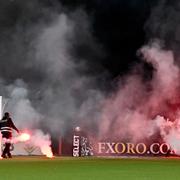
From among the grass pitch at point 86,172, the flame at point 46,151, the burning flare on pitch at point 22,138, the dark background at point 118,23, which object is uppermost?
the dark background at point 118,23

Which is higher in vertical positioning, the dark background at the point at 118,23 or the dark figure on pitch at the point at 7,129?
the dark background at the point at 118,23

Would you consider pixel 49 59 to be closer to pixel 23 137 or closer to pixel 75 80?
pixel 75 80

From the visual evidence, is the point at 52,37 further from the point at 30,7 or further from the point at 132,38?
the point at 132,38

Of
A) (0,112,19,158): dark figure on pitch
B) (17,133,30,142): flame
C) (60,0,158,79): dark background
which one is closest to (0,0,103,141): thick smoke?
(60,0,158,79): dark background

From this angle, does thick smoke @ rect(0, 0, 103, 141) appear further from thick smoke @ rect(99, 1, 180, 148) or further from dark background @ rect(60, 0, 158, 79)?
thick smoke @ rect(99, 1, 180, 148)

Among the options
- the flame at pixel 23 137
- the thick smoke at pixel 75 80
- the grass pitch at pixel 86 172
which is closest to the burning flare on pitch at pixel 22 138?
the flame at pixel 23 137

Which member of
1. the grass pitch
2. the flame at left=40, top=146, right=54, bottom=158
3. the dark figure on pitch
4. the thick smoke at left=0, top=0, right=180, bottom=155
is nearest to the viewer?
the grass pitch

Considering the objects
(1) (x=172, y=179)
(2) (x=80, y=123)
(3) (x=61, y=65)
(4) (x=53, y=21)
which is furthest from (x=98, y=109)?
(1) (x=172, y=179)

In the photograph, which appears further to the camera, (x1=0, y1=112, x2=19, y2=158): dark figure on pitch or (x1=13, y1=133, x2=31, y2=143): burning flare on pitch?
(x1=13, y1=133, x2=31, y2=143): burning flare on pitch

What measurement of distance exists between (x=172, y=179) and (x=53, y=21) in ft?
59.8

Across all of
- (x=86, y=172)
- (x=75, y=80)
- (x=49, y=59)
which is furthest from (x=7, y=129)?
(x=86, y=172)

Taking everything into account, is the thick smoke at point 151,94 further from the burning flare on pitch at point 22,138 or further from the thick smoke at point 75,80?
the burning flare on pitch at point 22,138

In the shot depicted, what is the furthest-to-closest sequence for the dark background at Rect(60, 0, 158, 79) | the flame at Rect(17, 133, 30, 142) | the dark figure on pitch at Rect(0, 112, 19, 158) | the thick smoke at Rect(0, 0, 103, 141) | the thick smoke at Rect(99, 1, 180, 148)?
the dark background at Rect(60, 0, 158, 79)
the thick smoke at Rect(0, 0, 103, 141)
the thick smoke at Rect(99, 1, 180, 148)
the flame at Rect(17, 133, 30, 142)
the dark figure on pitch at Rect(0, 112, 19, 158)

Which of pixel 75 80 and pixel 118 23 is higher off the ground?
pixel 118 23
